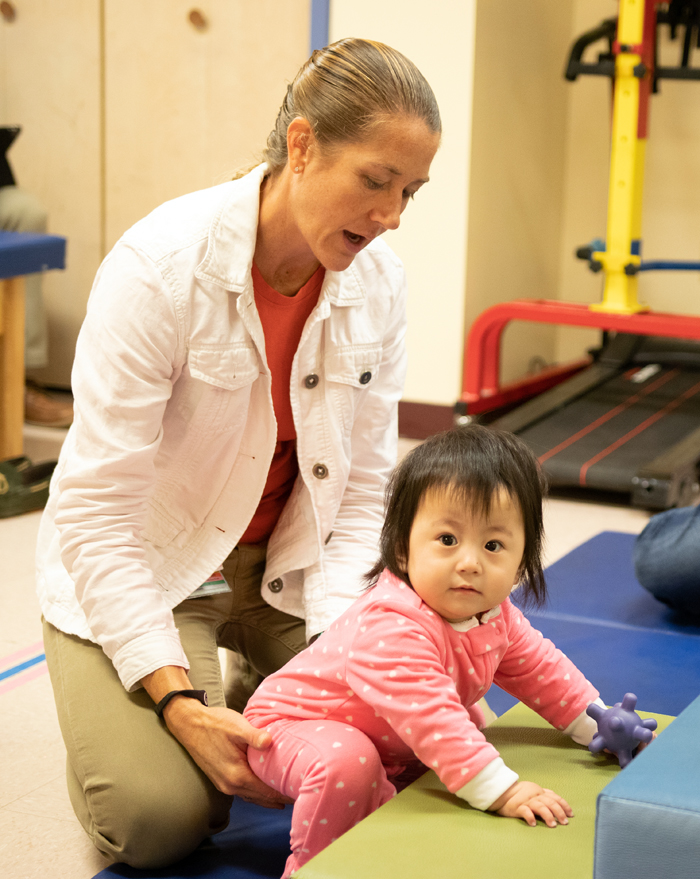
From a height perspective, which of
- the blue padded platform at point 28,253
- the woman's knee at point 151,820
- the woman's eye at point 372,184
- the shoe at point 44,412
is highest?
the woman's eye at point 372,184

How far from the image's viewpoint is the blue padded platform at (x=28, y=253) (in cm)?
337

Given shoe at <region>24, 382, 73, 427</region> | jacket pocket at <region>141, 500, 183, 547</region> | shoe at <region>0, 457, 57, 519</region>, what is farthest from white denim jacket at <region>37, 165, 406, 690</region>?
shoe at <region>24, 382, 73, 427</region>

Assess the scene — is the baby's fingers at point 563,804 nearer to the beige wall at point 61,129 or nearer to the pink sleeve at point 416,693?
the pink sleeve at point 416,693

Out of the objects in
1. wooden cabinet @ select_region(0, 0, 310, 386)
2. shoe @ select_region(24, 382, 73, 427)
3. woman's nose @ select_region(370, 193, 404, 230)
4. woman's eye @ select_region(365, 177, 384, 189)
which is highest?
wooden cabinet @ select_region(0, 0, 310, 386)

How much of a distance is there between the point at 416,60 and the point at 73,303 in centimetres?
173

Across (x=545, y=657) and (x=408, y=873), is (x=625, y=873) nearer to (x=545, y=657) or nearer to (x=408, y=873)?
(x=408, y=873)

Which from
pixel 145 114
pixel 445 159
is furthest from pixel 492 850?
pixel 145 114

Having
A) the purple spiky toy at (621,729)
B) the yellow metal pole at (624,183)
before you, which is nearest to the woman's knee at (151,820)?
the purple spiky toy at (621,729)

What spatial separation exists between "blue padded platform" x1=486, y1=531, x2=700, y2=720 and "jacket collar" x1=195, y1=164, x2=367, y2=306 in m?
0.87

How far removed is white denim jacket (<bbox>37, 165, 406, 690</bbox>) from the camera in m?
1.49

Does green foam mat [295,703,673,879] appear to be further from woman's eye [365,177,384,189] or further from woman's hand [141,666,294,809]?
woman's eye [365,177,384,189]

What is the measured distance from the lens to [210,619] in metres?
1.74

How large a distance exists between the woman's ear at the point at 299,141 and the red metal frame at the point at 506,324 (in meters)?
2.46

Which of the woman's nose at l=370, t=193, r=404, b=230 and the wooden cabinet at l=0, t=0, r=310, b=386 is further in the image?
the wooden cabinet at l=0, t=0, r=310, b=386
